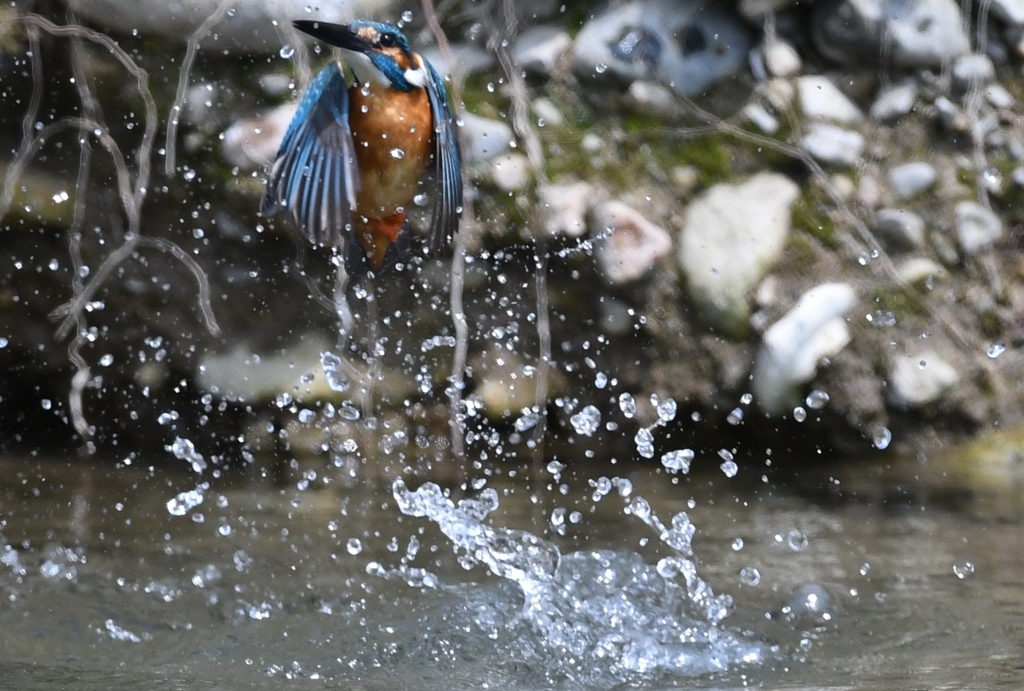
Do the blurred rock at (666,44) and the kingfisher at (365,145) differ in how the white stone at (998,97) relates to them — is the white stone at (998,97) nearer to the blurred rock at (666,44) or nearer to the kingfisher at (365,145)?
the blurred rock at (666,44)

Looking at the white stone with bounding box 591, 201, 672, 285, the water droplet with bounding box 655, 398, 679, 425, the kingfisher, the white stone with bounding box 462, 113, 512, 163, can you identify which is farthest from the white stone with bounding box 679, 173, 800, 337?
the kingfisher

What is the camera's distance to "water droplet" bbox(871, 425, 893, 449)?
2.74m

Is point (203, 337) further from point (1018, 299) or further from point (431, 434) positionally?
point (1018, 299)

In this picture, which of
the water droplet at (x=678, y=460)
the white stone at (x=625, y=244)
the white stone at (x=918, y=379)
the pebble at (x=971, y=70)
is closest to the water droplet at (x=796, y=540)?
the water droplet at (x=678, y=460)

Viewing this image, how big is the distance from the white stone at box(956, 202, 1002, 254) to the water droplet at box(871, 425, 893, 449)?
1.50 feet

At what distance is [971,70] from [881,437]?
0.87 m

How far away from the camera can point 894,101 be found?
2814 mm

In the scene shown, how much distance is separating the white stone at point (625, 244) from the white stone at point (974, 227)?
0.69 metres

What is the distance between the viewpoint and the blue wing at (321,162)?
2102mm

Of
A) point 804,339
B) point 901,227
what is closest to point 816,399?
point 804,339

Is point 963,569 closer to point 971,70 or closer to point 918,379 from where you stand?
point 918,379

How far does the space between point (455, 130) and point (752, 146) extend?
767 mm

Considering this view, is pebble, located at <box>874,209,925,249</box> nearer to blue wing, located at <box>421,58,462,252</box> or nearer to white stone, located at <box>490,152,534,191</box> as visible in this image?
white stone, located at <box>490,152,534,191</box>


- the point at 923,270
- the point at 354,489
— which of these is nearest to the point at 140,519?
the point at 354,489
